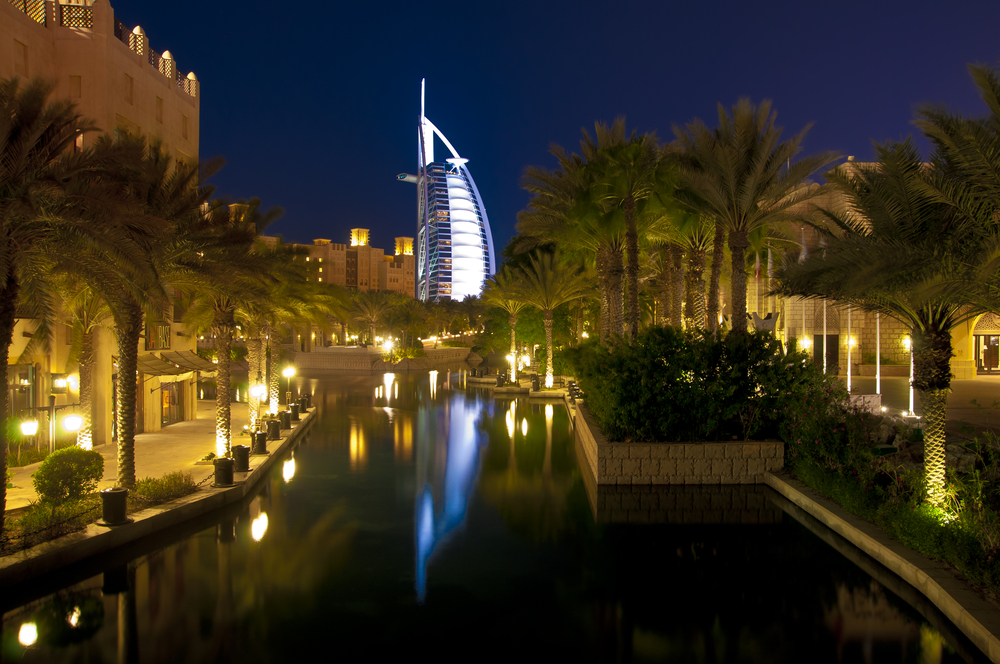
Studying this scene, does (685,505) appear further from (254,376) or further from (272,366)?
(272,366)

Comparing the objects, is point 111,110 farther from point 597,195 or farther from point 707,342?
point 707,342

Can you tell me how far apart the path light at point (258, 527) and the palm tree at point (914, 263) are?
9.49 meters

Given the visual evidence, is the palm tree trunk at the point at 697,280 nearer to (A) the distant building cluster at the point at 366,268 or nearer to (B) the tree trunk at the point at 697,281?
(B) the tree trunk at the point at 697,281

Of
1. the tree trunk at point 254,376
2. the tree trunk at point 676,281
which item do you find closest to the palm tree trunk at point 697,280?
the tree trunk at point 676,281

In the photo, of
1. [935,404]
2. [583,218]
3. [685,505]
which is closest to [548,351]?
[583,218]

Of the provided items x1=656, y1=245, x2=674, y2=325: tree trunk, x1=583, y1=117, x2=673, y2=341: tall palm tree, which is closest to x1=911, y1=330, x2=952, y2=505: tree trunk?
x1=583, y1=117, x2=673, y2=341: tall palm tree

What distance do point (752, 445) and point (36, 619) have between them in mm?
12111

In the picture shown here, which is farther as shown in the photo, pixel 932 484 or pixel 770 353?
pixel 770 353

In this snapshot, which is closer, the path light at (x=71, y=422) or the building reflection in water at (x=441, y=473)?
the building reflection in water at (x=441, y=473)

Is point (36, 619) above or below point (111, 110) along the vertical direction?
below

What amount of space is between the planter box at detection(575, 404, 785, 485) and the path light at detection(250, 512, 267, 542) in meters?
6.56

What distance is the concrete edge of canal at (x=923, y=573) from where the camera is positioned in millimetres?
6090

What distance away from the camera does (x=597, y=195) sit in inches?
763

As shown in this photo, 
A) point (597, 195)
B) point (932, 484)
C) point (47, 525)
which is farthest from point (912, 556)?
point (597, 195)
